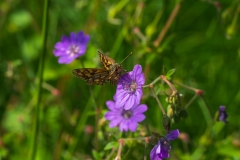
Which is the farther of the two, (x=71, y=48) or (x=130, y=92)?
(x=71, y=48)

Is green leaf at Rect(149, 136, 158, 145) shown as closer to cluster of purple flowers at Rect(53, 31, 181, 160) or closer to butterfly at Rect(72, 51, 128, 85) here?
cluster of purple flowers at Rect(53, 31, 181, 160)

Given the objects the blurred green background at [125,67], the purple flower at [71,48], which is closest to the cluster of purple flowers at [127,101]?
the purple flower at [71,48]

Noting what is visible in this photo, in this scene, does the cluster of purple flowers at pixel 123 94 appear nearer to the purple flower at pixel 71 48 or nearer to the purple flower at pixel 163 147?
the purple flower at pixel 71 48

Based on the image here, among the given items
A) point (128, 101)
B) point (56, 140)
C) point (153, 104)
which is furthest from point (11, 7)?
point (128, 101)

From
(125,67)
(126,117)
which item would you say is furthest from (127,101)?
(125,67)

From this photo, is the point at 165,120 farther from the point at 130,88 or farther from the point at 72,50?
the point at 72,50

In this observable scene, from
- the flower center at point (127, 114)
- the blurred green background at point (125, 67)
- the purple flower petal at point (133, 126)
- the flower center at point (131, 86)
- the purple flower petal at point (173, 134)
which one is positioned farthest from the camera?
the blurred green background at point (125, 67)

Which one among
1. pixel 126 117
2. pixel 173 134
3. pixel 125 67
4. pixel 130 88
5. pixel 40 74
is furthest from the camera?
pixel 125 67
